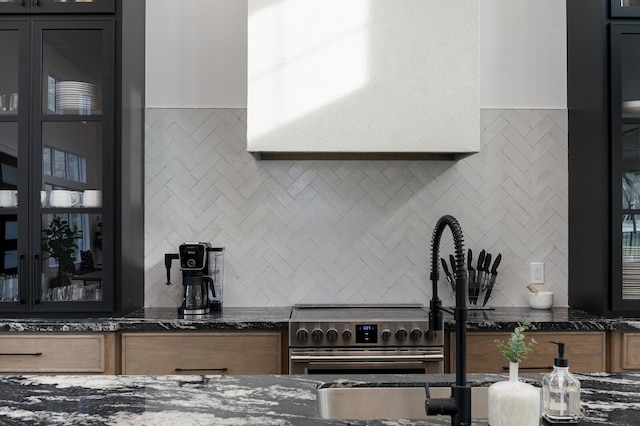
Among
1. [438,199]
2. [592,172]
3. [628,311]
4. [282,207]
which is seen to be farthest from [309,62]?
[628,311]

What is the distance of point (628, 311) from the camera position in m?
2.93

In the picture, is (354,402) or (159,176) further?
(159,176)

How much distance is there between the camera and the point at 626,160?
9.79 feet

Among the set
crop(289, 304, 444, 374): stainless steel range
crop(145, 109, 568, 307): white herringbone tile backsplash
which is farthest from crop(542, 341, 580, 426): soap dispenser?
crop(145, 109, 568, 307): white herringbone tile backsplash

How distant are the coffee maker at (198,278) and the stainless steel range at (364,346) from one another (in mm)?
575

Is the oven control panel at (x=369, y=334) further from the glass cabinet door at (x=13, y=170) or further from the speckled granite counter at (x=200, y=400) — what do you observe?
the glass cabinet door at (x=13, y=170)

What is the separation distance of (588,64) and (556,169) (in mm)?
613

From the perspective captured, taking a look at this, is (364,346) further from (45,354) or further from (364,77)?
(45,354)

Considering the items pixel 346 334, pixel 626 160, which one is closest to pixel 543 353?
pixel 346 334

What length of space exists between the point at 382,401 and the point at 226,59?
242 cm

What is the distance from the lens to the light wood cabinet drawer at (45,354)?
277 centimetres

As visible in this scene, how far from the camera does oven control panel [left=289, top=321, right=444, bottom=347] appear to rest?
2.77 meters

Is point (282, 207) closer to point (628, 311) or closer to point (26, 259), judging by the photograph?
point (26, 259)

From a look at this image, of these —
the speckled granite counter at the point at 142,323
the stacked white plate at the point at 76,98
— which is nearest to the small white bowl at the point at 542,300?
the speckled granite counter at the point at 142,323
